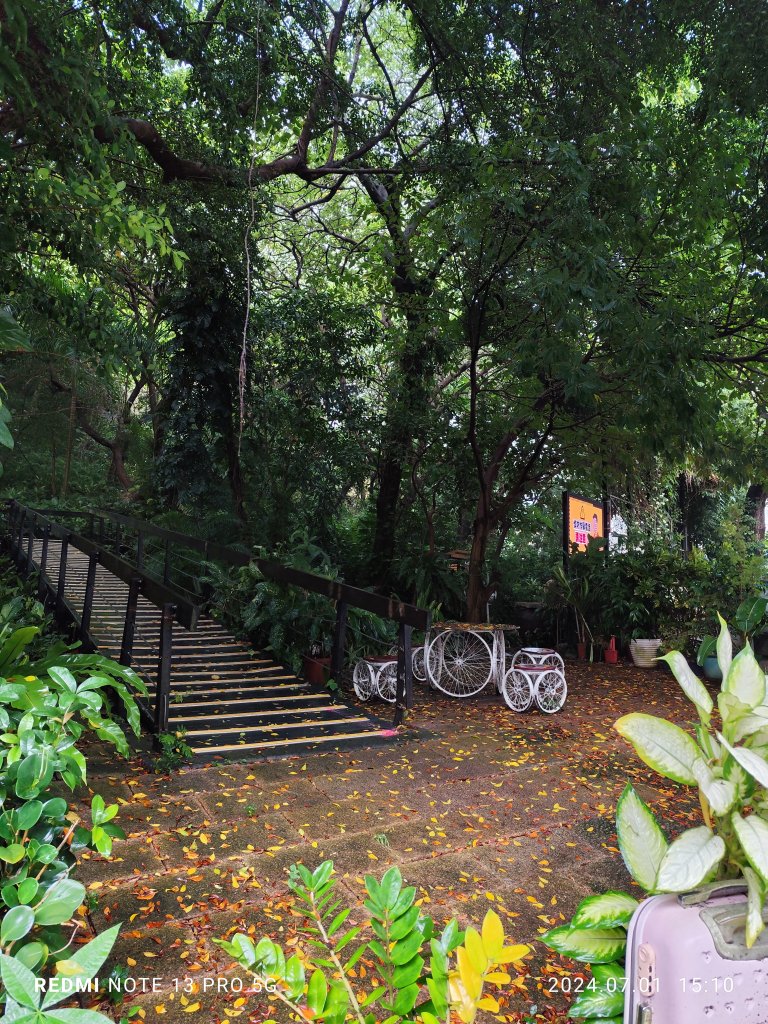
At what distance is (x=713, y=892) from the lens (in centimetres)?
105

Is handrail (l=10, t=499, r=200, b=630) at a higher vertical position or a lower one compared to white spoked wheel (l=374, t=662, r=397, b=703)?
higher

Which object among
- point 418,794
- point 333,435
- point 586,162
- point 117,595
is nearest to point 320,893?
point 418,794

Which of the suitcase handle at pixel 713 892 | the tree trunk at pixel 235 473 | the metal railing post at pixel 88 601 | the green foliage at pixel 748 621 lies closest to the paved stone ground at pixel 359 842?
the suitcase handle at pixel 713 892

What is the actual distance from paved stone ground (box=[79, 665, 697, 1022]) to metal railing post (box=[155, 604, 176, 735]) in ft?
1.08

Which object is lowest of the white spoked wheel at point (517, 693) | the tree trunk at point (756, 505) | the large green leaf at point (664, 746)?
the white spoked wheel at point (517, 693)

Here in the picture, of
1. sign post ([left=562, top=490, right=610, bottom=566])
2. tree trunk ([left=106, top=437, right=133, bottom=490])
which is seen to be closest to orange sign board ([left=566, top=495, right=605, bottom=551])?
sign post ([left=562, top=490, right=610, bottom=566])

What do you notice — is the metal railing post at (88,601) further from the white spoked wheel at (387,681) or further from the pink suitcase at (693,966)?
the pink suitcase at (693,966)

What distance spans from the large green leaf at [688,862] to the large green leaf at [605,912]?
0.16 metres

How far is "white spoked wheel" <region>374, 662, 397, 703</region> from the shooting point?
18.2 feet

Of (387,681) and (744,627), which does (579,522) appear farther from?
(387,681)

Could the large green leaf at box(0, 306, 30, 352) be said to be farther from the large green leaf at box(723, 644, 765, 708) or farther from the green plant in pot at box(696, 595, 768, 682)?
the green plant in pot at box(696, 595, 768, 682)

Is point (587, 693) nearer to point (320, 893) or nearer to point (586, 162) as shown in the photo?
point (586, 162)

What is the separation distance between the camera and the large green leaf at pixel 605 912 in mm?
1131

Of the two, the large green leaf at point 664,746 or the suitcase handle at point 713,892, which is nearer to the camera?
the suitcase handle at point 713,892
